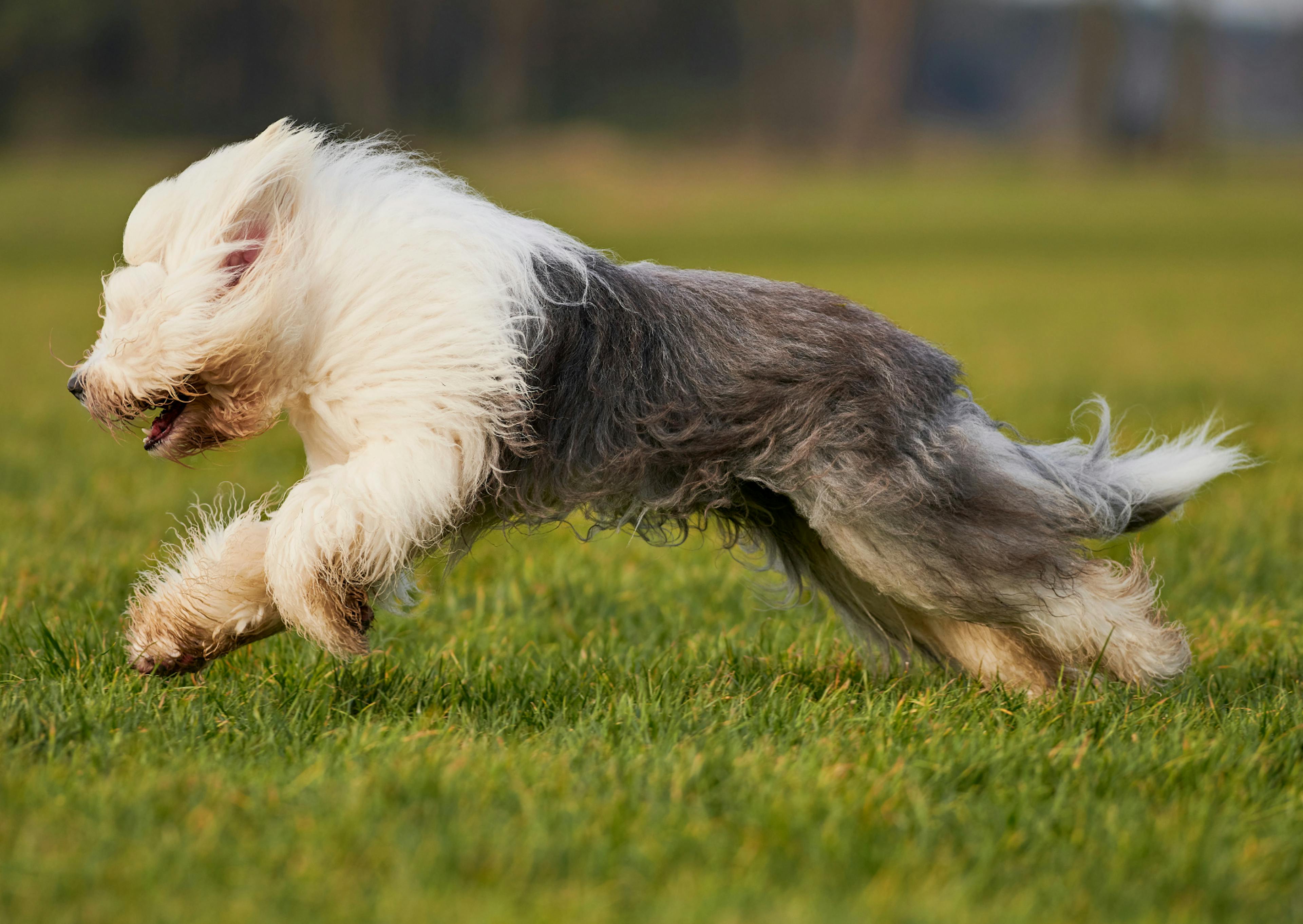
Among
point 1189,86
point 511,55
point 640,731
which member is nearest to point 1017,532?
point 640,731

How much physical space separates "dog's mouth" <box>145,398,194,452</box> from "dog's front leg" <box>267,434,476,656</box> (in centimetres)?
44

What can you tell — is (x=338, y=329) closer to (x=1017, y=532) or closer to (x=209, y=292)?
(x=209, y=292)

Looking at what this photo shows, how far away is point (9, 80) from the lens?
38312 millimetres

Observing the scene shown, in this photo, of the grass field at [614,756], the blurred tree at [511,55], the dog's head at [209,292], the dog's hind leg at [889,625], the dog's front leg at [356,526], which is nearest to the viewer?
the grass field at [614,756]

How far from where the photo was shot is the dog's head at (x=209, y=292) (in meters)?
3.42

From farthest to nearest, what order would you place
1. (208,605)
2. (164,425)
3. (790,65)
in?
(790,65) < (164,425) < (208,605)

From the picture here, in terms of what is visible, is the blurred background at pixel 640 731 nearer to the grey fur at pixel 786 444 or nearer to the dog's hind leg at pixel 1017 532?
the dog's hind leg at pixel 1017 532

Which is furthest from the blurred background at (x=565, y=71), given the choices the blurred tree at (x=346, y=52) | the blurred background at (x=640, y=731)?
the blurred background at (x=640, y=731)

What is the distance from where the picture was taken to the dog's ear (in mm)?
3465

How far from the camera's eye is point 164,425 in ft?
12.1

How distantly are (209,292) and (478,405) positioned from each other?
755 millimetres

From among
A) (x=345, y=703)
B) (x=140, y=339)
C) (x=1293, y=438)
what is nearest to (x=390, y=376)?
(x=140, y=339)

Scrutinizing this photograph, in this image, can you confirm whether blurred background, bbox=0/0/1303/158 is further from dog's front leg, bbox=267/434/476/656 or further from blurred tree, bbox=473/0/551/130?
dog's front leg, bbox=267/434/476/656

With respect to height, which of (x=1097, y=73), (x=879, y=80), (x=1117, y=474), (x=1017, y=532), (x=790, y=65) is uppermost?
(x=1097, y=73)
